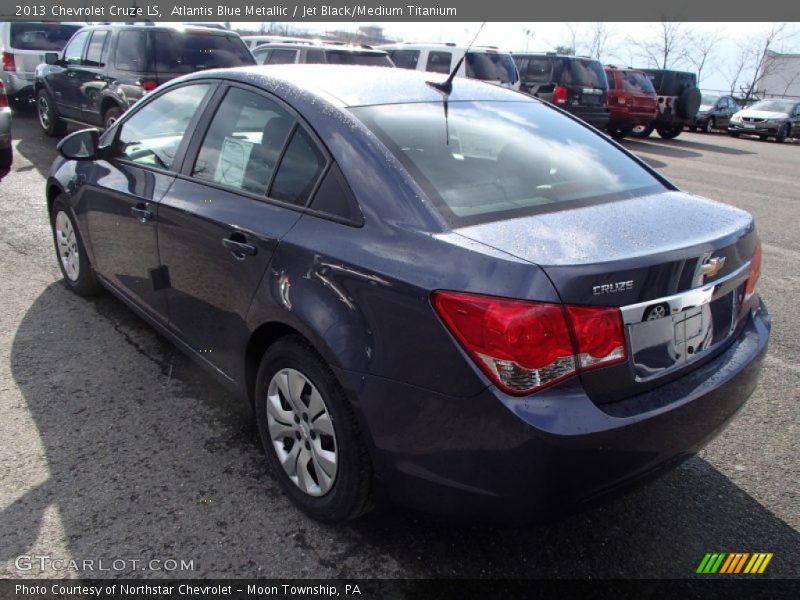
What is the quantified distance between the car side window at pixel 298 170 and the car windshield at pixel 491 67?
1029 cm

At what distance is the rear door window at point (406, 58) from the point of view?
13695 millimetres

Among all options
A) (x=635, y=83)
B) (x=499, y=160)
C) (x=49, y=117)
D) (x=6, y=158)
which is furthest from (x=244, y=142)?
(x=635, y=83)

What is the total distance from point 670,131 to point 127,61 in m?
15.4

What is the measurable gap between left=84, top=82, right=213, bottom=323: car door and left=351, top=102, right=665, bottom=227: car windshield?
4.00 ft

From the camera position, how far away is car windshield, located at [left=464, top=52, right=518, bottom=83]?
12227mm

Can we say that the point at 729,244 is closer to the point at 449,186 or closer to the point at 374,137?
the point at 449,186

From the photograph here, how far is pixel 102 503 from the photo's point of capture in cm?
255

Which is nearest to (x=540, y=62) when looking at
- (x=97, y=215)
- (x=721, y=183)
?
(x=721, y=183)

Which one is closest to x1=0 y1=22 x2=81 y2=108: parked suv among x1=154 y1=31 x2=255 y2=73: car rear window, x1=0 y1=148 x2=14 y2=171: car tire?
x1=0 y1=148 x2=14 y2=171: car tire

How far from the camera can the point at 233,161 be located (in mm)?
2871

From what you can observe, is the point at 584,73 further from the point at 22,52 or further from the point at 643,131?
the point at 22,52

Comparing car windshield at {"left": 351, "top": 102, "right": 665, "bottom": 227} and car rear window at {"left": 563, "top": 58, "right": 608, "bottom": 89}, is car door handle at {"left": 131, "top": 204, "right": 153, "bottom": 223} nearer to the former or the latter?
car windshield at {"left": 351, "top": 102, "right": 665, "bottom": 227}

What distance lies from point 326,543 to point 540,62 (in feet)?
47.4

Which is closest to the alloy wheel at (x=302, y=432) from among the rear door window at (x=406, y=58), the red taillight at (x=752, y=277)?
the red taillight at (x=752, y=277)
